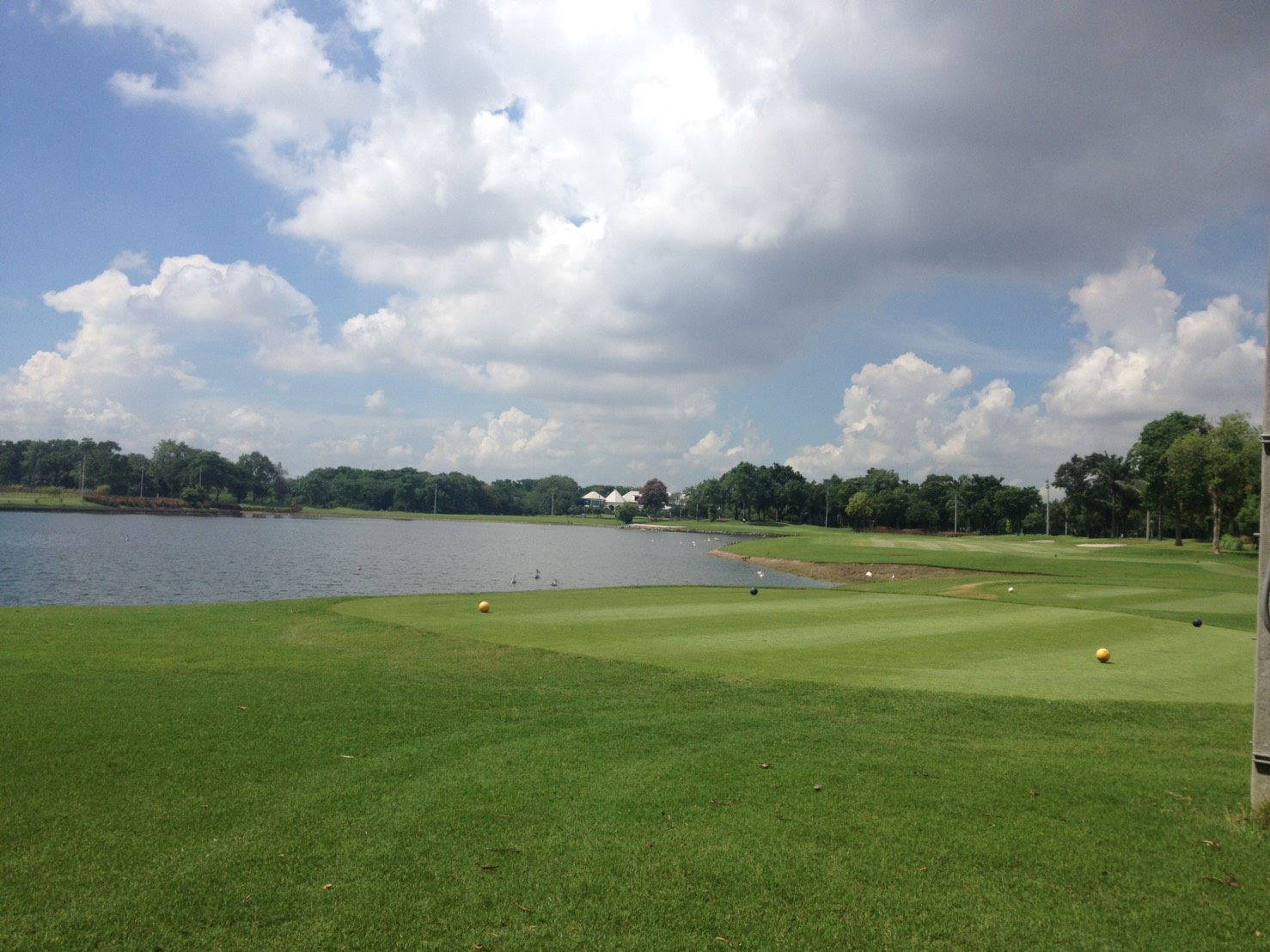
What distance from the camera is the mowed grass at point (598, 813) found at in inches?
192

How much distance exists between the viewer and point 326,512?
18600 centimetres

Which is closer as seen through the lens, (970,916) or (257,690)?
(970,916)

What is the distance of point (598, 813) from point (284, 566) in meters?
50.4

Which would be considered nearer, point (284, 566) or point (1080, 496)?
point (284, 566)

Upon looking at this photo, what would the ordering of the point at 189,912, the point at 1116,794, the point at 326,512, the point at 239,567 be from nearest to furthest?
1. the point at 189,912
2. the point at 1116,794
3. the point at 239,567
4. the point at 326,512

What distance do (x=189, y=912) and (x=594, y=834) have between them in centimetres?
266

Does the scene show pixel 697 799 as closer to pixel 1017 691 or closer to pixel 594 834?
pixel 594 834

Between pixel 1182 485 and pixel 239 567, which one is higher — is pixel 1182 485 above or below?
above

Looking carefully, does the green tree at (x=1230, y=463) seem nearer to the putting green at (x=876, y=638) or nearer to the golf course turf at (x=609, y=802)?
the putting green at (x=876, y=638)

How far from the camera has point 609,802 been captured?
6.71 m

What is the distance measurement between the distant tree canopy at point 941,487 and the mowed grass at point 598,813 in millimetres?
66942

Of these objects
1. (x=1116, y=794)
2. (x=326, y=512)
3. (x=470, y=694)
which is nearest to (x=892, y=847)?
(x=1116, y=794)

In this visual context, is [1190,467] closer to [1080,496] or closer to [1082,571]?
[1082,571]

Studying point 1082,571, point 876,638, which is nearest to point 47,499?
point 1082,571
